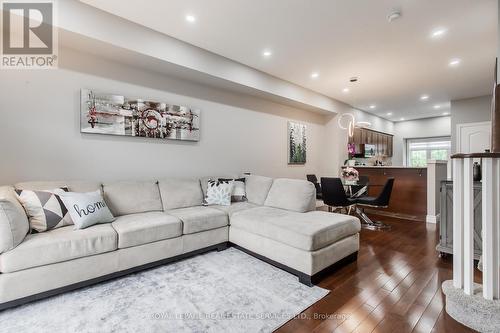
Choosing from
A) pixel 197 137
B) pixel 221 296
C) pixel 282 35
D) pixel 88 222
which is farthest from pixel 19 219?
pixel 282 35

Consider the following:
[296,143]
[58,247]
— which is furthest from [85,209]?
[296,143]

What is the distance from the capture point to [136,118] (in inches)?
133

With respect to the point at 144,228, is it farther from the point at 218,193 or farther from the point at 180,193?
the point at 218,193

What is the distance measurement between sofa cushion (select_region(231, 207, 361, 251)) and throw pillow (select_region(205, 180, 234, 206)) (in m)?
0.47

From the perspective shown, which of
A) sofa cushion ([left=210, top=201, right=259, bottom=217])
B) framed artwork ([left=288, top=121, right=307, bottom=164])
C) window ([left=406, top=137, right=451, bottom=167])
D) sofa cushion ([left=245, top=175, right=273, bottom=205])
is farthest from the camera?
window ([left=406, top=137, right=451, bottom=167])

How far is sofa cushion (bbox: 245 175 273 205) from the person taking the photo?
3.72 meters

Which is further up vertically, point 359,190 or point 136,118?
point 136,118

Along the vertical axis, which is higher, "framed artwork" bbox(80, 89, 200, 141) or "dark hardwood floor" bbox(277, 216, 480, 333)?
"framed artwork" bbox(80, 89, 200, 141)

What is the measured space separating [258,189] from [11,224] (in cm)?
277

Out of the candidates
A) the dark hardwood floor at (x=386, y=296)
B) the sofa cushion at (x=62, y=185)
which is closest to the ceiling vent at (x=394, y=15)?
the dark hardwood floor at (x=386, y=296)

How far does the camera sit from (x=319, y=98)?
18.7ft

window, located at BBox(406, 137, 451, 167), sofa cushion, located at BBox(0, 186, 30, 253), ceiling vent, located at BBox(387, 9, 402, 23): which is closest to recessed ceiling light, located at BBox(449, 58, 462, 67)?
ceiling vent, located at BBox(387, 9, 402, 23)

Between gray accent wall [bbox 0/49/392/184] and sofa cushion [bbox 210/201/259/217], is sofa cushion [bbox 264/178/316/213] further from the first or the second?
gray accent wall [bbox 0/49/392/184]

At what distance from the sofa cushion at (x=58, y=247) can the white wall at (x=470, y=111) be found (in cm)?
775
